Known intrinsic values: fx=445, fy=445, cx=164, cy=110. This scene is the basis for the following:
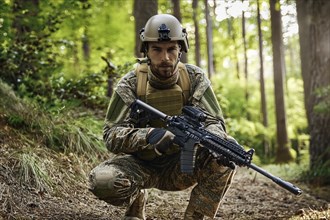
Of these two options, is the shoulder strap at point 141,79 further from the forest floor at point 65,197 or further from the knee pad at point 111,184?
the forest floor at point 65,197

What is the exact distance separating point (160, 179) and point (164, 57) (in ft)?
3.36

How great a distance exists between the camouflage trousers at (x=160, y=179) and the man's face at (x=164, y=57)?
704 mm

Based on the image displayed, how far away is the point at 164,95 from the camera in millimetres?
3689

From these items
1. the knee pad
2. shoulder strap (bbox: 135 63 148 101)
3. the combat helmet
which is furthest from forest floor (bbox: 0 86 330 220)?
the combat helmet

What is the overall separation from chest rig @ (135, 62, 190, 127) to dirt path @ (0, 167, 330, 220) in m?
1.14

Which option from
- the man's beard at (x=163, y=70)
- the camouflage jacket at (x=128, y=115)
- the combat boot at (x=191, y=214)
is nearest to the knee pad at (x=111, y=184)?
the camouflage jacket at (x=128, y=115)

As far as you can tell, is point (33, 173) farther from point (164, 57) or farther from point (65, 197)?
point (164, 57)

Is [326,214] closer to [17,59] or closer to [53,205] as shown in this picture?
[53,205]

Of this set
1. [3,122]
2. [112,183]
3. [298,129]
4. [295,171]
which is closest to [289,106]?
[298,129]

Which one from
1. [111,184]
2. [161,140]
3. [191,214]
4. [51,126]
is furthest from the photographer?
[51,126]

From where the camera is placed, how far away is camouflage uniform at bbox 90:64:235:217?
3.35 metres

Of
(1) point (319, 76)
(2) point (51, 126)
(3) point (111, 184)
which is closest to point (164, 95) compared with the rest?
(3) point (111, 184)

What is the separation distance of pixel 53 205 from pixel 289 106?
15538 millimetres

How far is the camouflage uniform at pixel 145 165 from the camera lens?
132 inches
